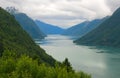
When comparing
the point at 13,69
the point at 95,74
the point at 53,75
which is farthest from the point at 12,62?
the point at 95,74

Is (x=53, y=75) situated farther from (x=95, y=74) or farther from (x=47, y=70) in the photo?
(x=95, y=74)

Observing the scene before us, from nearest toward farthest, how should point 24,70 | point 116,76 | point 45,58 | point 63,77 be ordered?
point 63,77, point 24,70, point 116,76, point 45,58

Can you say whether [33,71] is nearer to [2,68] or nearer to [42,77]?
[42,77]

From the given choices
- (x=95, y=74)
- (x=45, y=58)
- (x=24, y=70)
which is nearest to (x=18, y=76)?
(x=24, y=70)

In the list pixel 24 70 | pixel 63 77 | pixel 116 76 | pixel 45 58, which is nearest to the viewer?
pixel 63 77

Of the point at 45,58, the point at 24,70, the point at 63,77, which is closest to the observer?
the point at 63,77

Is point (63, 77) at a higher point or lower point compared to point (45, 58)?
lower

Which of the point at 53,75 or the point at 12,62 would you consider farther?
the point at 12,62

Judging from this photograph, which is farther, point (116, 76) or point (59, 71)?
point (116, 76)

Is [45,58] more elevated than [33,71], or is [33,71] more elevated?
[45,58]
